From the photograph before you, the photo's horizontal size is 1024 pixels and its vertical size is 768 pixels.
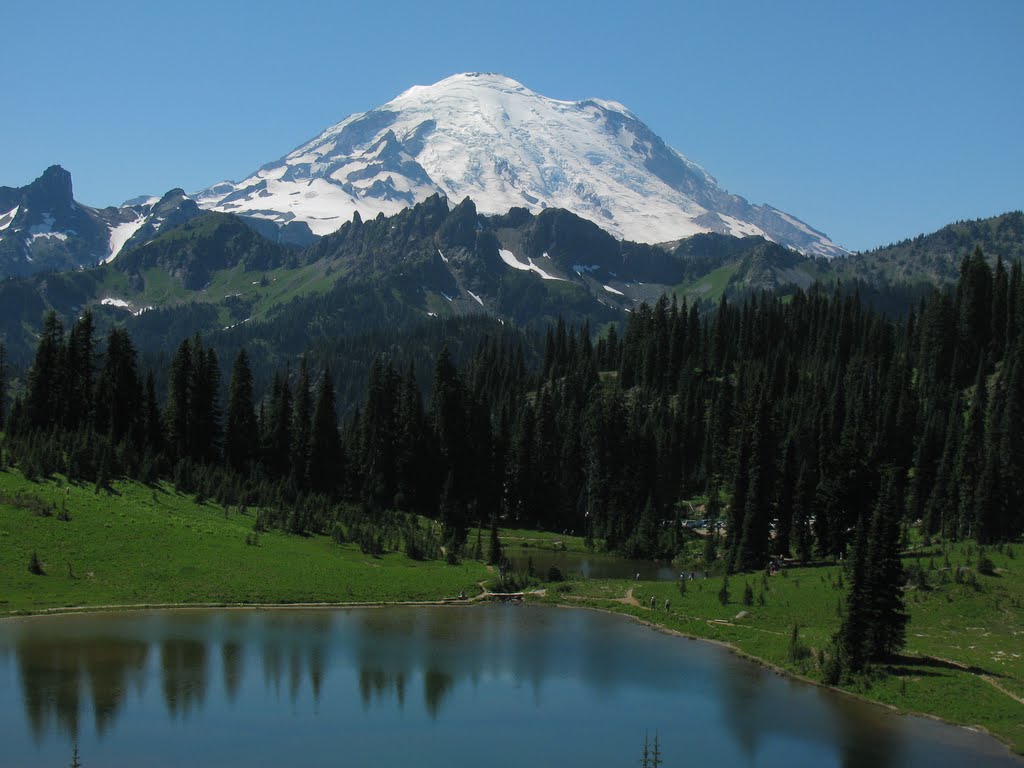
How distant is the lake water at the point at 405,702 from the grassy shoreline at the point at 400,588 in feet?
10.3

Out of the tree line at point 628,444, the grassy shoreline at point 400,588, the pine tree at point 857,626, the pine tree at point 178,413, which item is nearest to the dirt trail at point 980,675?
the grassy shoreline at point 400,588

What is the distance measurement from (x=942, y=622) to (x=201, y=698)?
4502cm

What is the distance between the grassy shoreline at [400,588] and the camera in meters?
60.2

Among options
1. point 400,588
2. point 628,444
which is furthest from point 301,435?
point 400,588

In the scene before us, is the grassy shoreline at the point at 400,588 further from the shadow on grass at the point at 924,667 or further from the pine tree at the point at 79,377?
the pine tree at the point at 79,377

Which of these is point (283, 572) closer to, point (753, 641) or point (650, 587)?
point (650, 587)

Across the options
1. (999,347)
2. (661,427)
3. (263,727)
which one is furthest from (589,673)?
(999,347)

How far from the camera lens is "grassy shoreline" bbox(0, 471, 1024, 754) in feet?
198

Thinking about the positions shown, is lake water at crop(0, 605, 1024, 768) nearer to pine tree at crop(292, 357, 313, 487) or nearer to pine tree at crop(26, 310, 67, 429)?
pine tree at crop(26, 310, 67, 429)

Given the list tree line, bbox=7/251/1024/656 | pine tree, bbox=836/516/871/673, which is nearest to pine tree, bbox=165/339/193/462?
tree line, bbox=7/251/1024/656

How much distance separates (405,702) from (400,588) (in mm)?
28612

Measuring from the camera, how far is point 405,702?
55.0 meters

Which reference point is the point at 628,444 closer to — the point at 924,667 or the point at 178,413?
the point at 178,413

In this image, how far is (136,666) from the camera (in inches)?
2243
